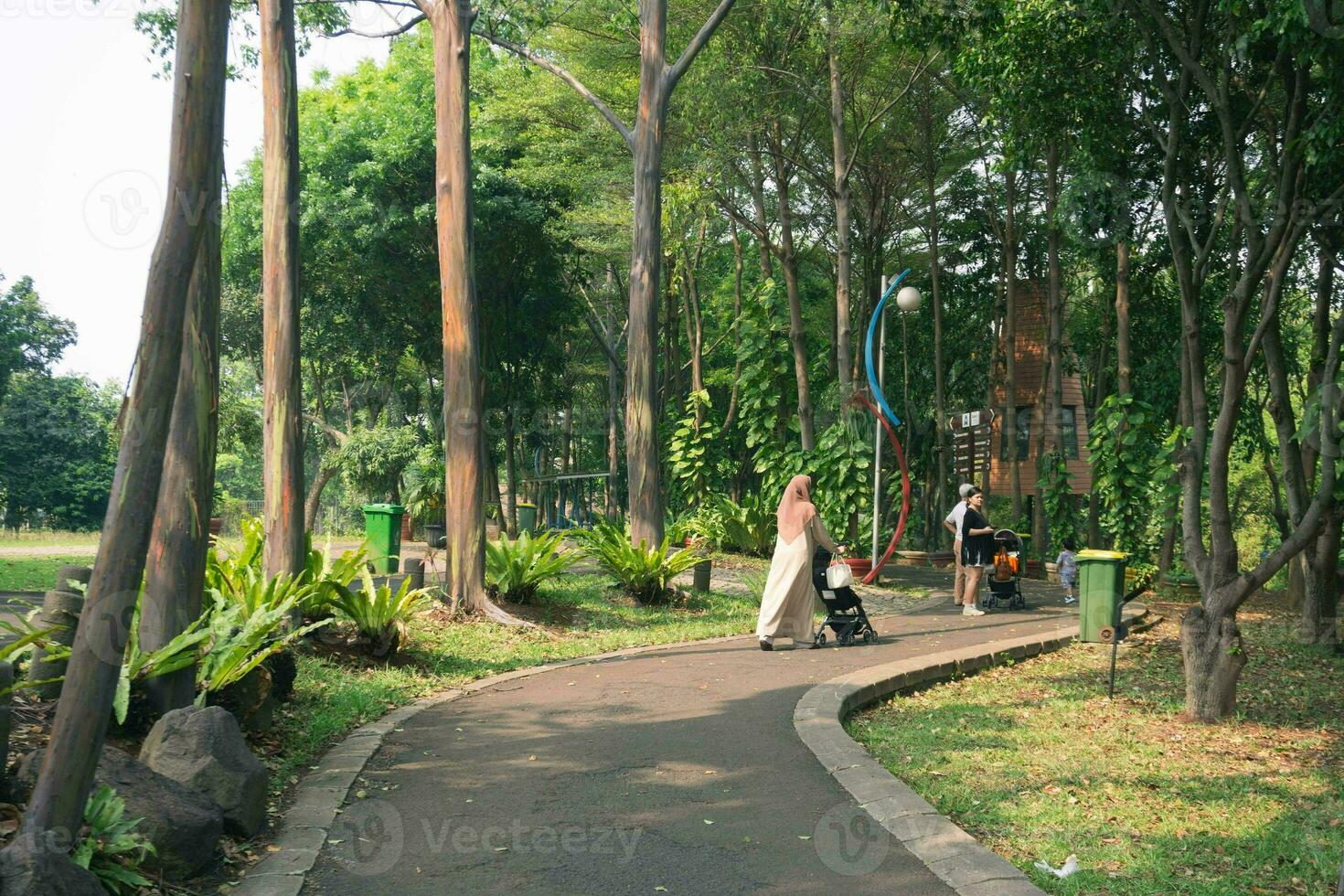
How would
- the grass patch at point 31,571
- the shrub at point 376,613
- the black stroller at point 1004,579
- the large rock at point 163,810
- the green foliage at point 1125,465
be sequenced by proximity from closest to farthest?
the large rock at point 163,810, the shrub at point 376,613, the grass patch at point 31,571, the black stroller at point 1004,579, the green foliage at point 1125,465

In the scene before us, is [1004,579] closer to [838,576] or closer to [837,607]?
[837,607]

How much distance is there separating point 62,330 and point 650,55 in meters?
32.8

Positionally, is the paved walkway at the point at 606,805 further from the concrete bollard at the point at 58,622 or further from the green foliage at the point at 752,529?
the green foliage at the point at 752,529

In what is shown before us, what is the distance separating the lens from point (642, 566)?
634 inches

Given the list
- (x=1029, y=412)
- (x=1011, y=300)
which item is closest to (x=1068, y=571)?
(x=1011, y=300)

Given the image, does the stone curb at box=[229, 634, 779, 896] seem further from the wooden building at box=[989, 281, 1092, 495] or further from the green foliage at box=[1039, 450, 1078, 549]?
the wooden building at box=[989, 281, 1092, 495]

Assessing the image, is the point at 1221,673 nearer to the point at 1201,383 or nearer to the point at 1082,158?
the point at 1201,383

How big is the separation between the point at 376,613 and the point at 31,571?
396 inches

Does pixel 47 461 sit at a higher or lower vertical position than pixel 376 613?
higher

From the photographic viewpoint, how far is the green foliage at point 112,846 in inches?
180

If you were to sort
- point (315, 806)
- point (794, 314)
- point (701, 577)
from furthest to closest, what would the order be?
point (794, 314), point (701, 577), point (315, 806)

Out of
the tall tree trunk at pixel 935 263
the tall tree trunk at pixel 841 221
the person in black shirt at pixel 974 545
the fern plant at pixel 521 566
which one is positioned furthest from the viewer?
the tall tree trunk at pixel 935 263

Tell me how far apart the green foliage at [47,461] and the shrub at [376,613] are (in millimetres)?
33931

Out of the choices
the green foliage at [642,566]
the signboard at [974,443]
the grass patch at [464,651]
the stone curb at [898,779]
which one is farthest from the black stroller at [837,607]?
the signboard at [974,443]
